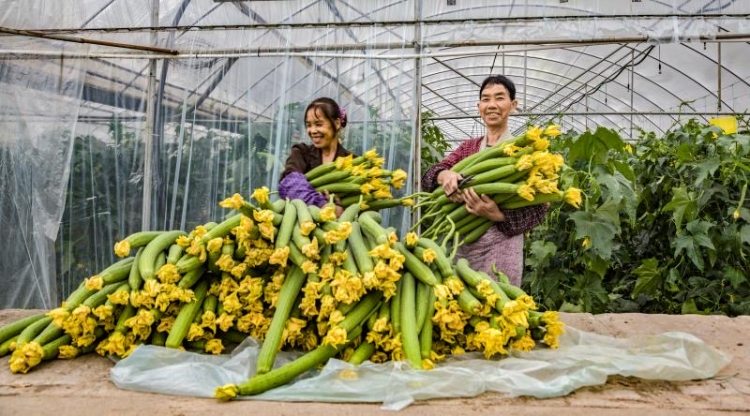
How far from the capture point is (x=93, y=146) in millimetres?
4734

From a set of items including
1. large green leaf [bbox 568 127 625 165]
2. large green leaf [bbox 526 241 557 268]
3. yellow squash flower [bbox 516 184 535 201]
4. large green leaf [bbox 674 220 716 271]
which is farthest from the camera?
large green leaf [bbox 526 241 557 268]

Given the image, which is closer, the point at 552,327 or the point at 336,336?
the point at 336,336

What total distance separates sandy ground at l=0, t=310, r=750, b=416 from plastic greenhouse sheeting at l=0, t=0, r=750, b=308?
9.75ft

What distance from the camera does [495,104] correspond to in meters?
2.50

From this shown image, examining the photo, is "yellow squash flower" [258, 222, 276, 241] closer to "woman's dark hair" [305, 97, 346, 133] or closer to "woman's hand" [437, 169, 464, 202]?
"woman's hand" [437, 169, 464, 202]

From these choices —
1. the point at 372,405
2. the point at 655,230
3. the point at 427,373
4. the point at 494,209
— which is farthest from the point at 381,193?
the point at 655,230

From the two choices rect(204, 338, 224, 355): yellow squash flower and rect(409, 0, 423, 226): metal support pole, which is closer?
rect(204, 338, 224, 355): yellow squash flower

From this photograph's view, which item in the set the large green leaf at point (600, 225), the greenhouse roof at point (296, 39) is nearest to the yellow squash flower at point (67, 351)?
the large green leaf at point (600, 225)

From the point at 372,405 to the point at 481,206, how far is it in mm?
1006

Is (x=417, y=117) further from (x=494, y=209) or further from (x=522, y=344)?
(x=522, y=344)

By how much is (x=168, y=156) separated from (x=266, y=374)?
367 centimetres

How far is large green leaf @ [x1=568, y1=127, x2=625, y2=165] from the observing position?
10.3 feet

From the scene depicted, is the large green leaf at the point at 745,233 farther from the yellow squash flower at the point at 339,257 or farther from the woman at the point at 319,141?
the yellow squash flower at the point at 339,257

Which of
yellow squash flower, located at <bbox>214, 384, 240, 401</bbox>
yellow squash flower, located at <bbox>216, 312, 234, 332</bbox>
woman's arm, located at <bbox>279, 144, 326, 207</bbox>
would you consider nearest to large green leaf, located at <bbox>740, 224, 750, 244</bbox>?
woman's arm, located at <bbox>279, 144, 326, 207</bbox>
